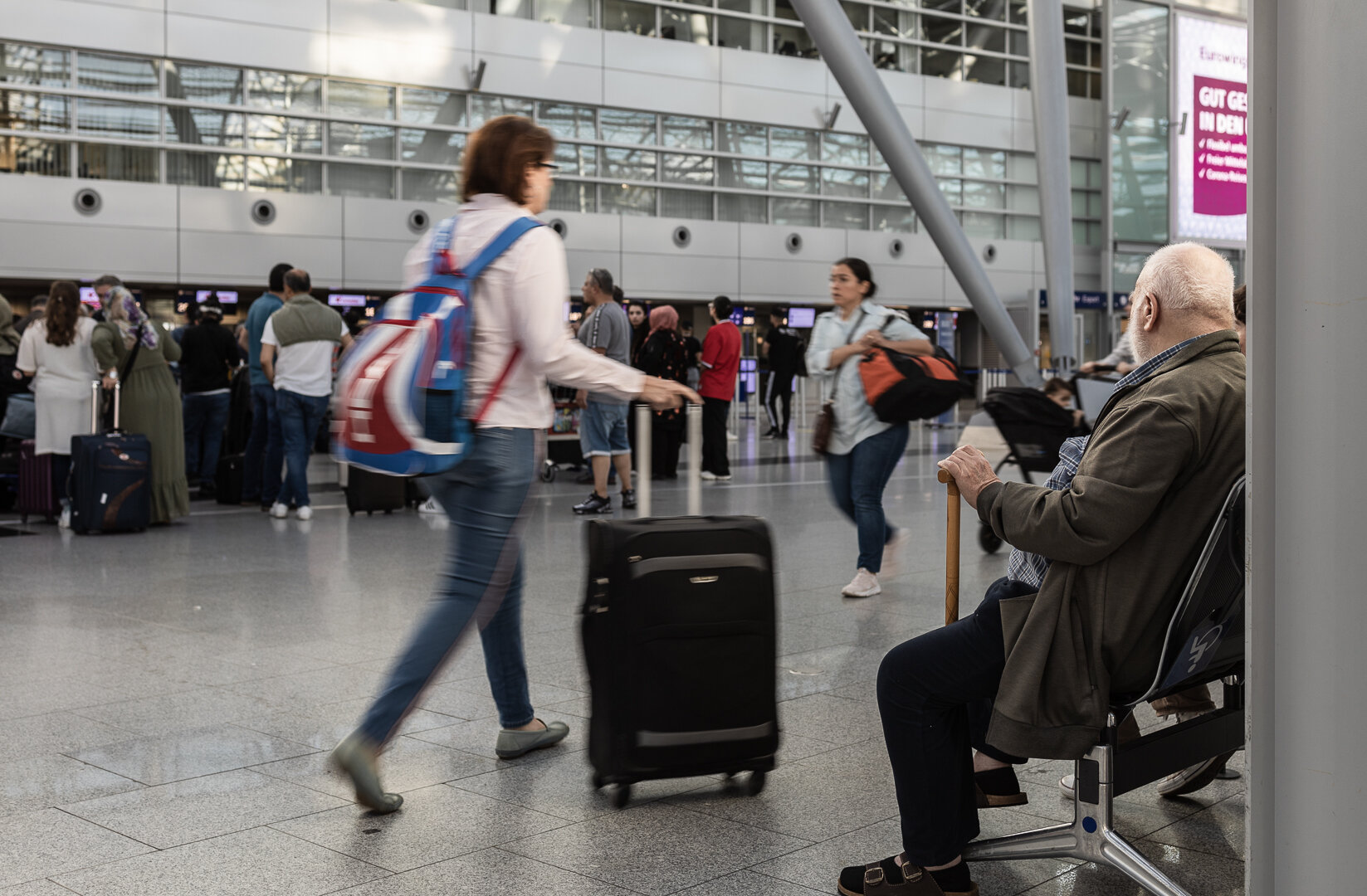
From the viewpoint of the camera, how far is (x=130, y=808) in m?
3.37

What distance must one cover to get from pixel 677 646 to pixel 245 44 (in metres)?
22.2

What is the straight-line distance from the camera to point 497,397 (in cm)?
344

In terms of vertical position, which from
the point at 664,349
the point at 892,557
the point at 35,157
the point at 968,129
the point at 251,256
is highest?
the point at 968,129

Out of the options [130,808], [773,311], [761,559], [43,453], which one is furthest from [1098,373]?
[773,311]

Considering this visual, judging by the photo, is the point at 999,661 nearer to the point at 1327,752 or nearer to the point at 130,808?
the point at 1327,752

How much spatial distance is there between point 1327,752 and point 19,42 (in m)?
23.8

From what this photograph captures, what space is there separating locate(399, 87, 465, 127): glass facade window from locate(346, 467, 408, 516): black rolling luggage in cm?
1570

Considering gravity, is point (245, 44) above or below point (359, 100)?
above

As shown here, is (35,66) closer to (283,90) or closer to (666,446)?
(283,90)

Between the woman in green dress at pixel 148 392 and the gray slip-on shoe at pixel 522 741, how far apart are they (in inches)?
259

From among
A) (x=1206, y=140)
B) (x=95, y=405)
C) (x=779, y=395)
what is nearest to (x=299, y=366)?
(x=95, y=405)

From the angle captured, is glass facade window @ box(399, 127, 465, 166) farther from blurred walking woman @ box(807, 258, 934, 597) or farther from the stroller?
blurred walking woman @ box(807, 258, 934, 597)

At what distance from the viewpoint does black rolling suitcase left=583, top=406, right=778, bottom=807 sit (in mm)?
3289

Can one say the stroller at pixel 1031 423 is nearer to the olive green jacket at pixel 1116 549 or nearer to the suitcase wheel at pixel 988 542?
the suitcase wheel at pixel 988 542
